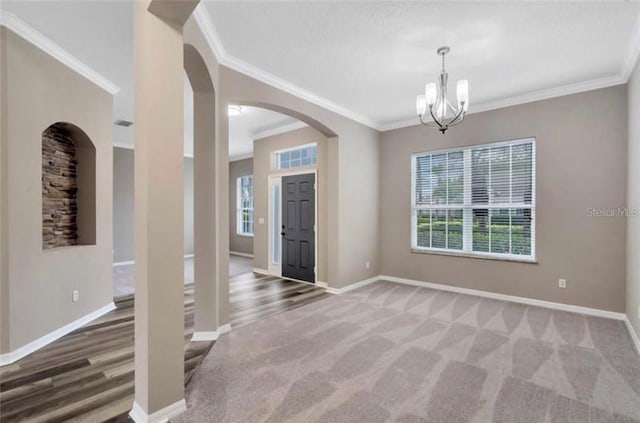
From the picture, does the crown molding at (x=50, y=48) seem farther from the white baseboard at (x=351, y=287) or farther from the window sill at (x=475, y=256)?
the window sill at (x=475, y=256)

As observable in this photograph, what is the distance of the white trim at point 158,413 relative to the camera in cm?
183

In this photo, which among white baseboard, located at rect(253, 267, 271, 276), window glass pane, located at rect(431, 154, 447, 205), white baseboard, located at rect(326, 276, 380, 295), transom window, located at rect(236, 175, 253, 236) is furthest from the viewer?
transom window, located at rect(236, 175, 253, 236)

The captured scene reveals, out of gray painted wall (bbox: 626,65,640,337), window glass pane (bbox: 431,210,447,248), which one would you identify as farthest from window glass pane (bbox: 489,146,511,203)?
gray painted wall (bbox: 626,65,640,337)

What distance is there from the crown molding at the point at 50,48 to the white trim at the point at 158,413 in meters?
3.34

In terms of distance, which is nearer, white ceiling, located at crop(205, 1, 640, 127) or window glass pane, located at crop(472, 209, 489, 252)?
white ceiling, located at crop(205, 1, 640, 127)

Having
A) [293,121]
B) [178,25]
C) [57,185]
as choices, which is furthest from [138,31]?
[293,121]

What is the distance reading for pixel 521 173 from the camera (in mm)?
4297

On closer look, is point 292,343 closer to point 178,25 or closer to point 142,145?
point 142,145

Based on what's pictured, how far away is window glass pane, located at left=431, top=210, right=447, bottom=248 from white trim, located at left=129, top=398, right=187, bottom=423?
4438 millimetres

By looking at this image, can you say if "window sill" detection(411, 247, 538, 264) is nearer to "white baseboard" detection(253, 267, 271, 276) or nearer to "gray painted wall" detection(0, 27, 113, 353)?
"white baseboard" detection(253, 267, 271, 276)

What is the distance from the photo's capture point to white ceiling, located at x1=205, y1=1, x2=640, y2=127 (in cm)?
244

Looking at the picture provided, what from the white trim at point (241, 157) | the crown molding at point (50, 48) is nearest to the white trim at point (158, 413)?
the crown molding at point (50, 48)

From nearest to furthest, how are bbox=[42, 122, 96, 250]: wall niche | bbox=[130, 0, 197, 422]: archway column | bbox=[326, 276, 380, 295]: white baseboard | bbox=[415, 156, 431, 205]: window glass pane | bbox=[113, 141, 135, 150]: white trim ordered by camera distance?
bbox=[130, 0, 197, 422]: archway column, bbox=[42, 122, 96, 250]: wall niche, bbox=[326, 276, 380, 295]: white baseboard, bbox=[415, 156, 431, 205]: window glass pane, bbox=[113, 141, 135, 150]: white trim

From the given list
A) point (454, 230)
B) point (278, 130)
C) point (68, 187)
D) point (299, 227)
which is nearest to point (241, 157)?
point (278, 130)
